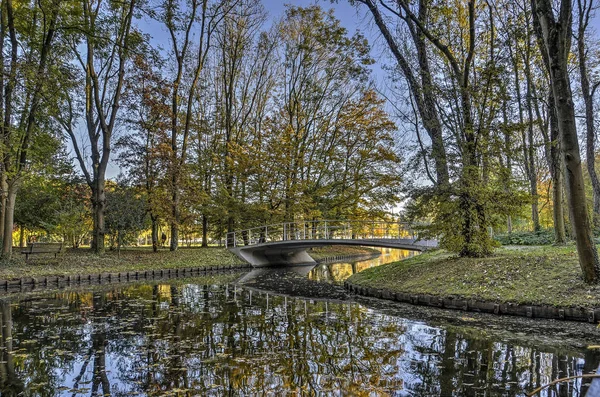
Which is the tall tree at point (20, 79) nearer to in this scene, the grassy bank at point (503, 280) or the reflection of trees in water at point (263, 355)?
the reflection of trees in water at point (263, 355)

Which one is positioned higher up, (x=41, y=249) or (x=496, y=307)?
(x=41, y=249)

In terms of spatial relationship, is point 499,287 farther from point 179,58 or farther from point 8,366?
point 179,58

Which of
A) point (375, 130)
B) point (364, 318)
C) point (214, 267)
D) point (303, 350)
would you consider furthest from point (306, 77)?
point (303, 350)

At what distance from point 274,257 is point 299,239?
19.2 feet

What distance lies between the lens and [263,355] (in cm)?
502

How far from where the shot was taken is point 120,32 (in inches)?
726

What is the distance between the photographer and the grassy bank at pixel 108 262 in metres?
13.5

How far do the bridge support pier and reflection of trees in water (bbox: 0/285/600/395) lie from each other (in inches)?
555

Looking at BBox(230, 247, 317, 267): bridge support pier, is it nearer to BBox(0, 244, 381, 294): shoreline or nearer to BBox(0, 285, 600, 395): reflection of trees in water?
BBox(0, 244, 381, 294): shoreline

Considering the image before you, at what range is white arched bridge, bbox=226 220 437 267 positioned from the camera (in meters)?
17.4

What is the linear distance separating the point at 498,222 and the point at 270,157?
13.9 metres

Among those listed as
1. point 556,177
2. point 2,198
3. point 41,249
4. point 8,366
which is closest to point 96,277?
point 41,249

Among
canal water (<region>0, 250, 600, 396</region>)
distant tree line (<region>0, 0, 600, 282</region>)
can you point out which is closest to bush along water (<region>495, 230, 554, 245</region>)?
distant tree line (<region>0, 0, 600, 282</region>)

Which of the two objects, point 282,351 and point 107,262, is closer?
point 282,351
